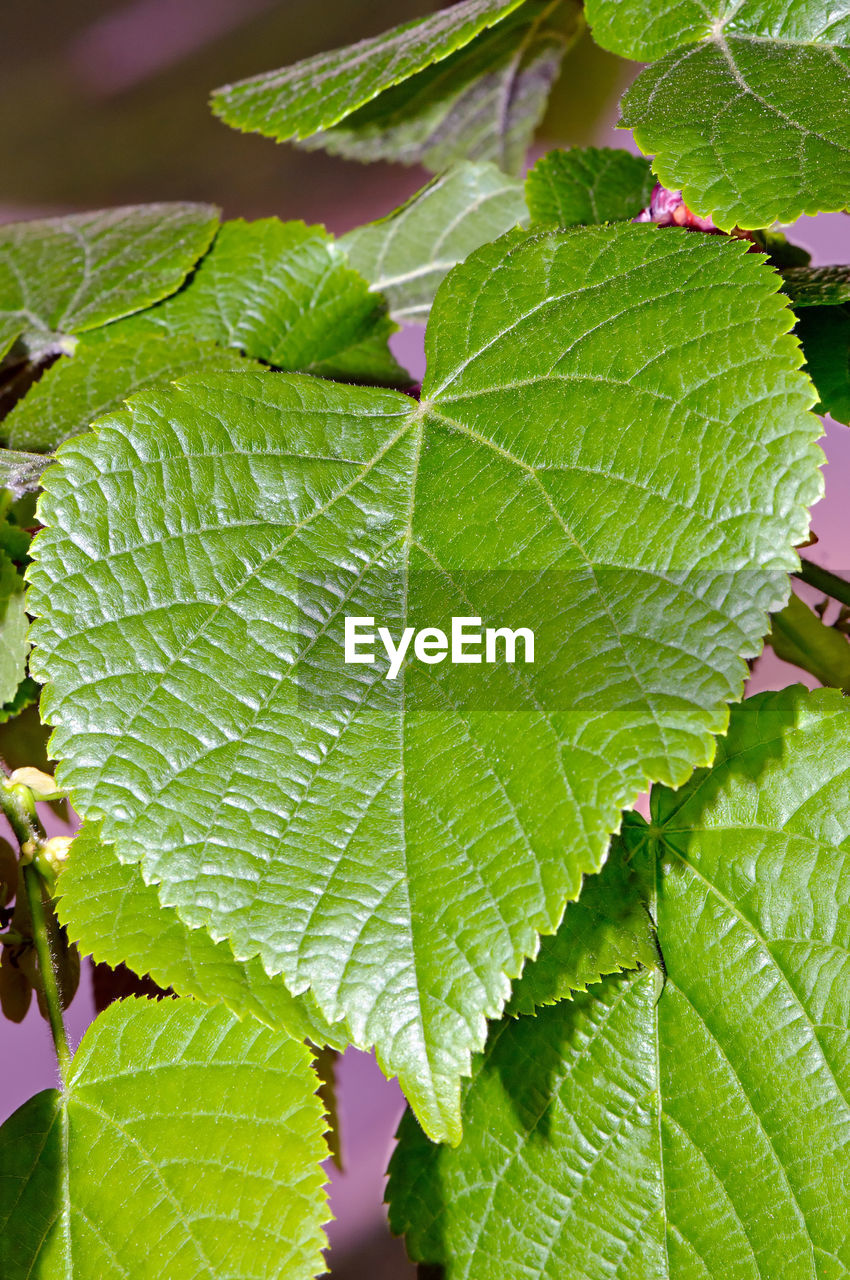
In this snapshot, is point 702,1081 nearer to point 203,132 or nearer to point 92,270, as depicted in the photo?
point 92,270

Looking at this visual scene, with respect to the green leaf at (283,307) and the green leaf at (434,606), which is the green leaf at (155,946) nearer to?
Answer: the green leaf at (434,606)

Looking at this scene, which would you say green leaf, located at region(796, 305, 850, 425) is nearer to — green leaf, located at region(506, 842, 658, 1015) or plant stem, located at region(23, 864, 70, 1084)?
green leaf, located at region(506, 842, 658, 1015)

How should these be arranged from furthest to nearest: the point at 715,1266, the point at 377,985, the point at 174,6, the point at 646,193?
the point at 174,6 → the point at 646,193 → the point at 715,1266 → the point at 377,985

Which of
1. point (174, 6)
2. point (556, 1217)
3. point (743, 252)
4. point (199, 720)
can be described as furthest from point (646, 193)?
point (174, 6)

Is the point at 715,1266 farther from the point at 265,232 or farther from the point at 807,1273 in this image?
the point at 265,232

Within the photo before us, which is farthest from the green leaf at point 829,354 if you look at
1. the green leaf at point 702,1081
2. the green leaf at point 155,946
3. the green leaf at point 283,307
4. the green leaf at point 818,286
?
the green leaf at point 155,946

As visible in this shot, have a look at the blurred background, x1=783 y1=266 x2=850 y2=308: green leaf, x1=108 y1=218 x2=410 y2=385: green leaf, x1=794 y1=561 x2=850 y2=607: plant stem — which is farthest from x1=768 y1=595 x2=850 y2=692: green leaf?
the blurred background

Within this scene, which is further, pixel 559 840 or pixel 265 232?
pixel 265 232
